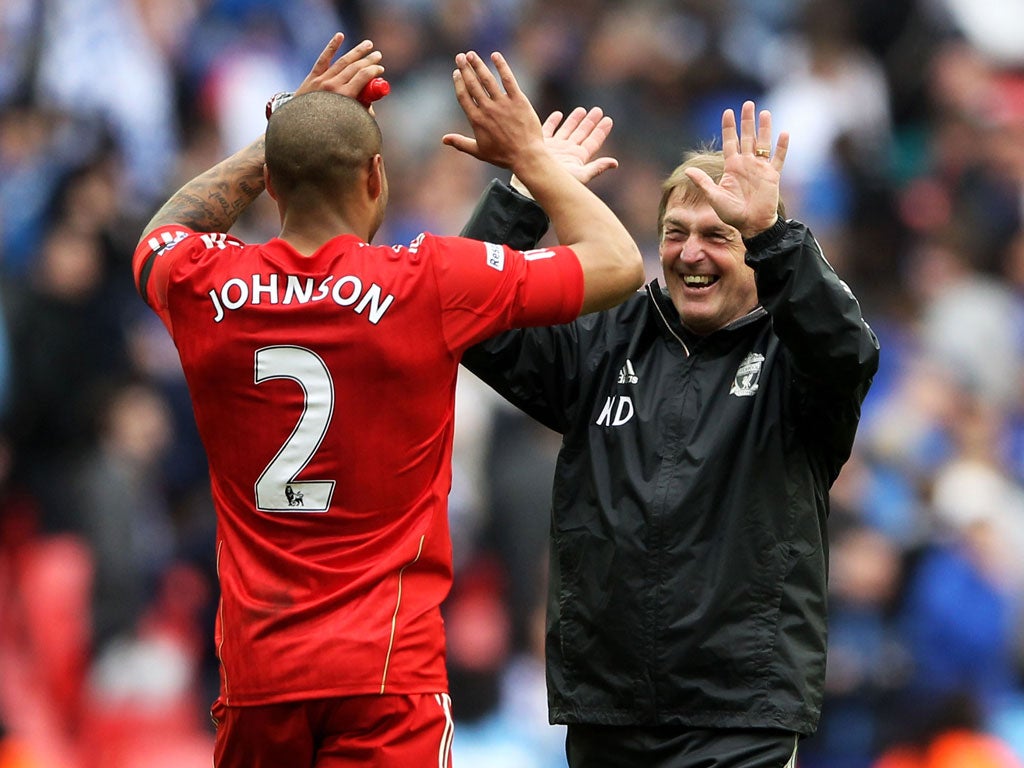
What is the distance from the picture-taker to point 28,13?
10.5 meters

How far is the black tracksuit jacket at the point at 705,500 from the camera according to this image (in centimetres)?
447

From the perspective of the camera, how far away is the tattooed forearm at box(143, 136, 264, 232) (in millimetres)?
4551

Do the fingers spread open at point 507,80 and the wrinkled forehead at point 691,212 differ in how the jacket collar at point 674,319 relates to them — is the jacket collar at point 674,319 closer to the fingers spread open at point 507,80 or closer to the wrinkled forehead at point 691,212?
the wrinkled forehead at point 691,212

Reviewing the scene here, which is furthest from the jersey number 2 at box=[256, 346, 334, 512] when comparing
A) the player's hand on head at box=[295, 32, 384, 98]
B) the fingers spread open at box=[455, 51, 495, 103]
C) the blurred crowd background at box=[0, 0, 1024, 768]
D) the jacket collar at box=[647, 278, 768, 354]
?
the blurred crowd background at box=[0, 0, 1024, 768]

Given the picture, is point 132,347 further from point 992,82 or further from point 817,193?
point 992,82

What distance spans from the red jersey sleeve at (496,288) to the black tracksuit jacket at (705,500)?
1.68 ft

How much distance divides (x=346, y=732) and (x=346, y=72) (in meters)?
1.53

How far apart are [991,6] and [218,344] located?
1028 cm

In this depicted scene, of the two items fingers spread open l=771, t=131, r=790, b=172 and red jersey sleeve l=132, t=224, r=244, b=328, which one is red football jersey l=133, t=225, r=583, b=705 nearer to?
red jersey sleeve l=132, t=224, r=244, b=328

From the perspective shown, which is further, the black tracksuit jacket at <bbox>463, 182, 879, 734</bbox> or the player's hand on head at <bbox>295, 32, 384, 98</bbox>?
the black tracksuit jacket at <bbox>463, 182, 879, 734</bbox>

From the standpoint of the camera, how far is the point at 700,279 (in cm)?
485

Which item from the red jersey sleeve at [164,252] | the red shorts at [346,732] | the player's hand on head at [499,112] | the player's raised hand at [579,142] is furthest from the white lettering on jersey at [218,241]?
the red shorts at [346,732]

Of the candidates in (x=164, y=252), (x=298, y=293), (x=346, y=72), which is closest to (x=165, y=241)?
(x=164, y=252)

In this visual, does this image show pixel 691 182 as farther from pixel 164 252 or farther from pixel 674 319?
pixel 164 252
